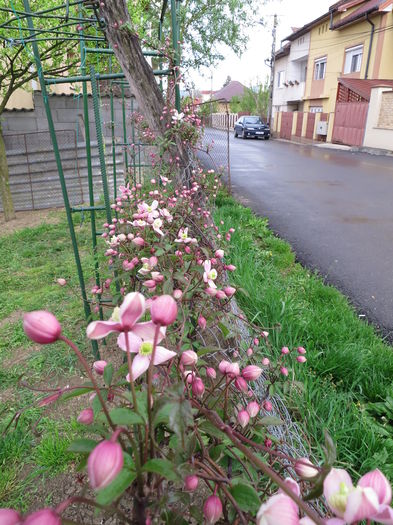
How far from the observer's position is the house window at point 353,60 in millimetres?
16589

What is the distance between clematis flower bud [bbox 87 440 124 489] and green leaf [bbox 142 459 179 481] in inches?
3.1

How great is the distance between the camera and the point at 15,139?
6.93 meters

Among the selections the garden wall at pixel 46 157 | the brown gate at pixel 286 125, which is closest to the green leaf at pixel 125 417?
the garden wall at pixel 46 157

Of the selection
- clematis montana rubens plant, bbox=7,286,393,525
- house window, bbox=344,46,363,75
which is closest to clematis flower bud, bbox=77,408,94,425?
clematis montana rubens plant, bbox=7,286,393,525

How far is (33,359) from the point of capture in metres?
2.39

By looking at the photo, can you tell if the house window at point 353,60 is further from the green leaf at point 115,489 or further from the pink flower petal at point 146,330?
the green leaf at point 115,489

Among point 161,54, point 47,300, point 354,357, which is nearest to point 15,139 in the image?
point 47,300

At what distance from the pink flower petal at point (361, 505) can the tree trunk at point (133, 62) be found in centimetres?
232

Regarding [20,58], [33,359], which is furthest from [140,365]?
[20,58]

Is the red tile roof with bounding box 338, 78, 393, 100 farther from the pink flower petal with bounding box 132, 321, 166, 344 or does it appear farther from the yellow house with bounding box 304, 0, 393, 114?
the pink flower petal with bounding box 132, 321, 166, 344

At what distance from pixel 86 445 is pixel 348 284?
3.19 m

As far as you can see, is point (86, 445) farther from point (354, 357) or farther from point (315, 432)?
point (354, 357)

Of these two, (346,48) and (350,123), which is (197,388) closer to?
(350,123)

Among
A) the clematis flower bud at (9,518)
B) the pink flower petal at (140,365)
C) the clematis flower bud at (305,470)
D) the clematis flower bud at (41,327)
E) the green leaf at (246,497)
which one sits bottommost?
the green leaf at (246,497)
